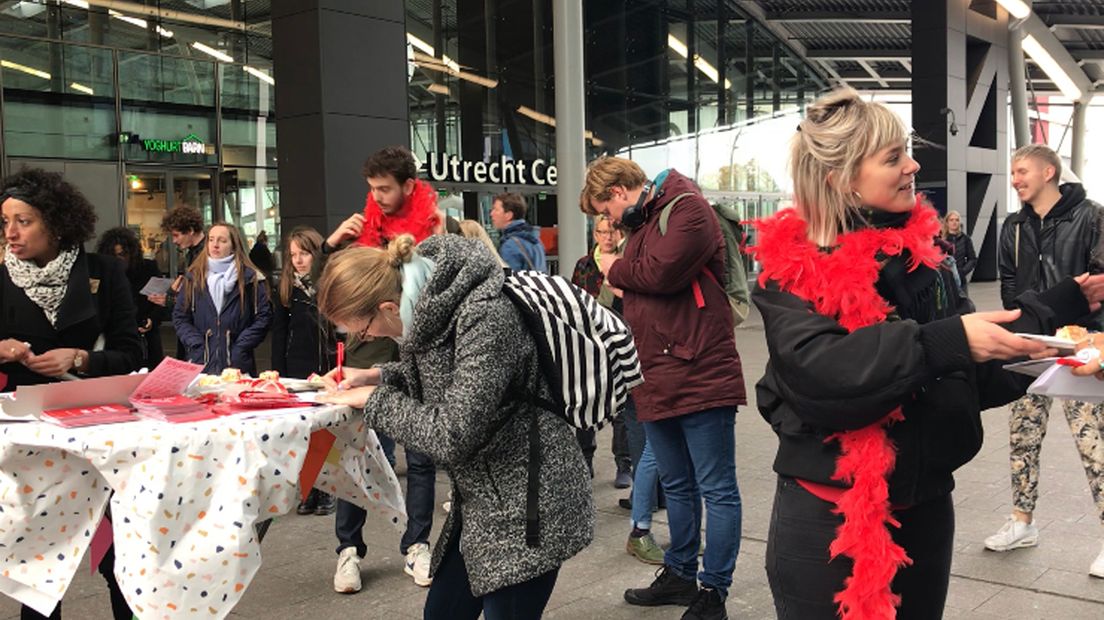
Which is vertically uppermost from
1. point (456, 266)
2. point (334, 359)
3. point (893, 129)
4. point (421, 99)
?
point (421, 99)

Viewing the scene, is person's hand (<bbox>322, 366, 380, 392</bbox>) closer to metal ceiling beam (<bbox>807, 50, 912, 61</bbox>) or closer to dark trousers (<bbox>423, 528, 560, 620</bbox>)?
dark trousers (<bbox>423, 528, 560, 620</bbox>)

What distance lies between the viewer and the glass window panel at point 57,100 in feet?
50.9

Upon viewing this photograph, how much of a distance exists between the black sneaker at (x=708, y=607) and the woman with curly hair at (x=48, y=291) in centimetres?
224

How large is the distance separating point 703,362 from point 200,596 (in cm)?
227

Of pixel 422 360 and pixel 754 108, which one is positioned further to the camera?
pixel 754 108

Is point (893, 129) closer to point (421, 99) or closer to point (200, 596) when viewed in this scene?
point (200, 596)

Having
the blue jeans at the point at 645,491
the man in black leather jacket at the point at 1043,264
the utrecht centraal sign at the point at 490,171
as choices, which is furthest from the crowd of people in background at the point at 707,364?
the utrecht centraal sign at the point at 490,171

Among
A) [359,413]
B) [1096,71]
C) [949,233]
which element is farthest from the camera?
[1096,71]

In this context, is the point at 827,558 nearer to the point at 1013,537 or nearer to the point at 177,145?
the point at 1013,537

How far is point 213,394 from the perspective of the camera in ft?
12.2

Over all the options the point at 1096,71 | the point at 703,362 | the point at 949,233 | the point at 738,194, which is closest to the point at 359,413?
the point at 703,362

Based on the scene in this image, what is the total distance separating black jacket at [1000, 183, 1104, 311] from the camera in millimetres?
5129

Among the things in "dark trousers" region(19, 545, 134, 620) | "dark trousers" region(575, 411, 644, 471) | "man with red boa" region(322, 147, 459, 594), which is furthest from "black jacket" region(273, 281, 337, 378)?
"dark trousers" region(19, 545, 134, 620)

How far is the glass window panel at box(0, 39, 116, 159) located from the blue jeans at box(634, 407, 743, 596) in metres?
14.1
